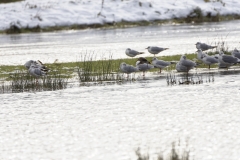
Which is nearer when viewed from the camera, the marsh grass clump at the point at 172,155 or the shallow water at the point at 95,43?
the marsh grass clump at the point at 172,155

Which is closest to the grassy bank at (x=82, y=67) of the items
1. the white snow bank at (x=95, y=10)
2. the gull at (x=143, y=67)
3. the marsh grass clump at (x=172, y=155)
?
the gull at (x=143, y=67)

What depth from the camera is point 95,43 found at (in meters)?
36.6

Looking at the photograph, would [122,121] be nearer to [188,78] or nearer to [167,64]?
[188,78]

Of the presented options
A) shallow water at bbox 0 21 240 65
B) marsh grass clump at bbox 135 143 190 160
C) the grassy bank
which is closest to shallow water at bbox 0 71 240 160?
marsh grass clump at bbox 135 143 190 160

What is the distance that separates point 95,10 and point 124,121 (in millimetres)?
39196

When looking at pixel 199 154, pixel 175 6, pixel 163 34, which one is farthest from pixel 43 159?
pixel 175 6

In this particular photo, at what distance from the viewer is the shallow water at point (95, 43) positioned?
3039 cm

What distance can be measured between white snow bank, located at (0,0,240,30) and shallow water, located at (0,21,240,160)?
96.1 ft

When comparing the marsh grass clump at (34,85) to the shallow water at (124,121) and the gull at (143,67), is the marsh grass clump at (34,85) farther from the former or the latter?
the gull at (143,67)

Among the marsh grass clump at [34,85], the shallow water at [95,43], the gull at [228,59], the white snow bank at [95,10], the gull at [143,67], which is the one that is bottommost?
the marsh grass clump at [34,85]

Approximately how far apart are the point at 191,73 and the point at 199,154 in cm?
1134

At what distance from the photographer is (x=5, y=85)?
2120cm

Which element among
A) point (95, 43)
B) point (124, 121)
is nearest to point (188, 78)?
point (124, 121)

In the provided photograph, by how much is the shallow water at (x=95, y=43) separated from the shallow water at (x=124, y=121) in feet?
30.1
